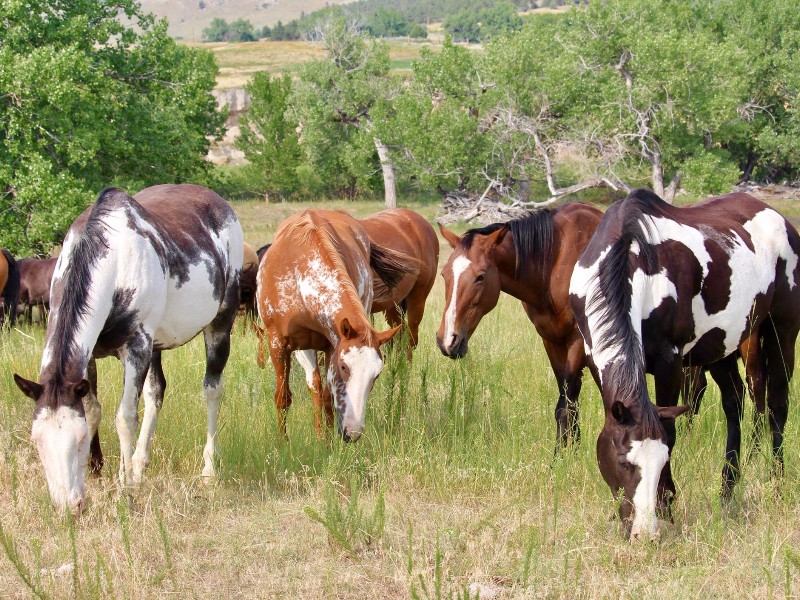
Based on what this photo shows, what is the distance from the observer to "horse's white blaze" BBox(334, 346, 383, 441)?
4.88 m

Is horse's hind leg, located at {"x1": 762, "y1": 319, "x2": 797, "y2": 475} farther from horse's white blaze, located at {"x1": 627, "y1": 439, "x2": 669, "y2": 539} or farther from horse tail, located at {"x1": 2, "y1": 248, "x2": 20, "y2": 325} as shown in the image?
horse tail, located at {"x1": 2, "y1": 248, "x2": 20, "y2": 325}

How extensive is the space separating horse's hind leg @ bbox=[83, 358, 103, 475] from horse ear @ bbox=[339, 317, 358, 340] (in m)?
1.44

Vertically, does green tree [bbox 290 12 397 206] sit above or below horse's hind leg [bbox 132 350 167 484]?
above

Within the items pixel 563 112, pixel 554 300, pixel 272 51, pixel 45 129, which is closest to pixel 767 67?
pixel 563 112

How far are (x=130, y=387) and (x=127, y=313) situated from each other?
0.42m

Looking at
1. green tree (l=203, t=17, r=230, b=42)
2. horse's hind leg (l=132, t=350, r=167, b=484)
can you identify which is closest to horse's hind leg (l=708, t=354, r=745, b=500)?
horse's hind leg (l=132, t=350, r=167, b=484)

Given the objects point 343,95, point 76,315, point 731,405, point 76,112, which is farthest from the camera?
point 343,95

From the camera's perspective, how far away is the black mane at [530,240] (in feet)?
19.5

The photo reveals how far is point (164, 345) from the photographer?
201 inches

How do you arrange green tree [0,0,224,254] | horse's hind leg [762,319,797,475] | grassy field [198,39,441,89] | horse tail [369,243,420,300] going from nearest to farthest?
horse's hind leg [762,319,797,475]
horse tail [369,243,420,300]
green tree [0,0,224,254]
grassy field [198,39,441,89]

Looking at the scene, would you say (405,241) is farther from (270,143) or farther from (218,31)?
(218,31)

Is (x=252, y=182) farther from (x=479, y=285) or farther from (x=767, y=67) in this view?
(x=479, y=285)

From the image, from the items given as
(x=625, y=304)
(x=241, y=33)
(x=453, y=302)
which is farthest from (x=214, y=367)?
(x=241, y=33)

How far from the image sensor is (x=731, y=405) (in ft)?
17.3
